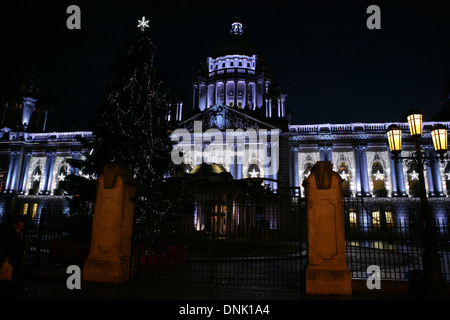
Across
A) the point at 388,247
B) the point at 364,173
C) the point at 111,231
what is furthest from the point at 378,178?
the point at 111,231

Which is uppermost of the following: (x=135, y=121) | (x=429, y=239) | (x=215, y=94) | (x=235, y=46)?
(x=235, y=46)

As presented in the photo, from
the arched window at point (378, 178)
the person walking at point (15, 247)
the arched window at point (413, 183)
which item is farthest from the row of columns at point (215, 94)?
the person walking at point (15, 247)

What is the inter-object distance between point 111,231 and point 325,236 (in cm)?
589

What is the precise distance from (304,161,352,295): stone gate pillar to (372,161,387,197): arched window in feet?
119

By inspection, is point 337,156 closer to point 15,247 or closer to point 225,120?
point 225,120

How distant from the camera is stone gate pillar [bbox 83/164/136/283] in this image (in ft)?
27.4

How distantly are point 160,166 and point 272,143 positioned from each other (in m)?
27.0

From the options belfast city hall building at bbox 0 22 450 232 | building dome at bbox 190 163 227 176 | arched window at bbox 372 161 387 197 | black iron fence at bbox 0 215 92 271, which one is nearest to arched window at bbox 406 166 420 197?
belfast city hall building at bbox 0 22 450 232

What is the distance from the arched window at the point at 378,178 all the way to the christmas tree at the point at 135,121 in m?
33.8

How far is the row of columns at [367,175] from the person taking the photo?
3856 cm

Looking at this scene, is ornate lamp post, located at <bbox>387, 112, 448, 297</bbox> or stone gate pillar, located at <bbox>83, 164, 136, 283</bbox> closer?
ornate lamp post, located at <bbox>387, 112, 448, 297</bbox>

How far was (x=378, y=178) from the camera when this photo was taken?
4025cm

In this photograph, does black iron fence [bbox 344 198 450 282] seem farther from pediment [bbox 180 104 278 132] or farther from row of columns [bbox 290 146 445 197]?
pediment [bbox 180 104 278 132]

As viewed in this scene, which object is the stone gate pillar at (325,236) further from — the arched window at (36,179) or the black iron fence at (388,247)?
the arched window at (36,179)
